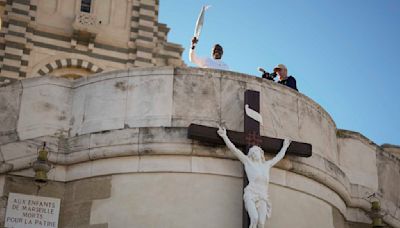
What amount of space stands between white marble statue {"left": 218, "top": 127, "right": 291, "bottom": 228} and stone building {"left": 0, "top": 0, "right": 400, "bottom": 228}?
0.40m

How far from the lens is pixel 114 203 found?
49.4 ft

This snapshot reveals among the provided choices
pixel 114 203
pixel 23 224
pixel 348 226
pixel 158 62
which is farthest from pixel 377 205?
pixel 158 62

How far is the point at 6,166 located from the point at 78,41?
18.8 m

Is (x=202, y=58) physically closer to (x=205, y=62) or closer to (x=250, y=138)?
(x=205, y=62)

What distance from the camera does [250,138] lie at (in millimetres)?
15406

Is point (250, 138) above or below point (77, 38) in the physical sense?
below

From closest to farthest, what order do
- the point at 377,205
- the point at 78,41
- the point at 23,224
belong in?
1. the point at 23,224
2. the point at 377,205
3. the point at 78,41

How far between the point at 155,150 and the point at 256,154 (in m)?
1.73

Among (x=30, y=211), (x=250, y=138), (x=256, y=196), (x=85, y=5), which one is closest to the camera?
(x=256, y=196)

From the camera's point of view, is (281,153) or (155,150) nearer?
(155,150)

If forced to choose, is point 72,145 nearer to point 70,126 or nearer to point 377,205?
point 70,126

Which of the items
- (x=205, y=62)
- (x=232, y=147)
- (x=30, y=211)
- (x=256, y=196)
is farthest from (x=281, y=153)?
(x=30, y=211)

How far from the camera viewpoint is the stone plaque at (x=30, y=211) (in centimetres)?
1493

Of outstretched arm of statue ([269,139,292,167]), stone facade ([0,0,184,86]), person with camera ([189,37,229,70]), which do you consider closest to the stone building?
outstretched arm of statue ([269,139,292,167])
